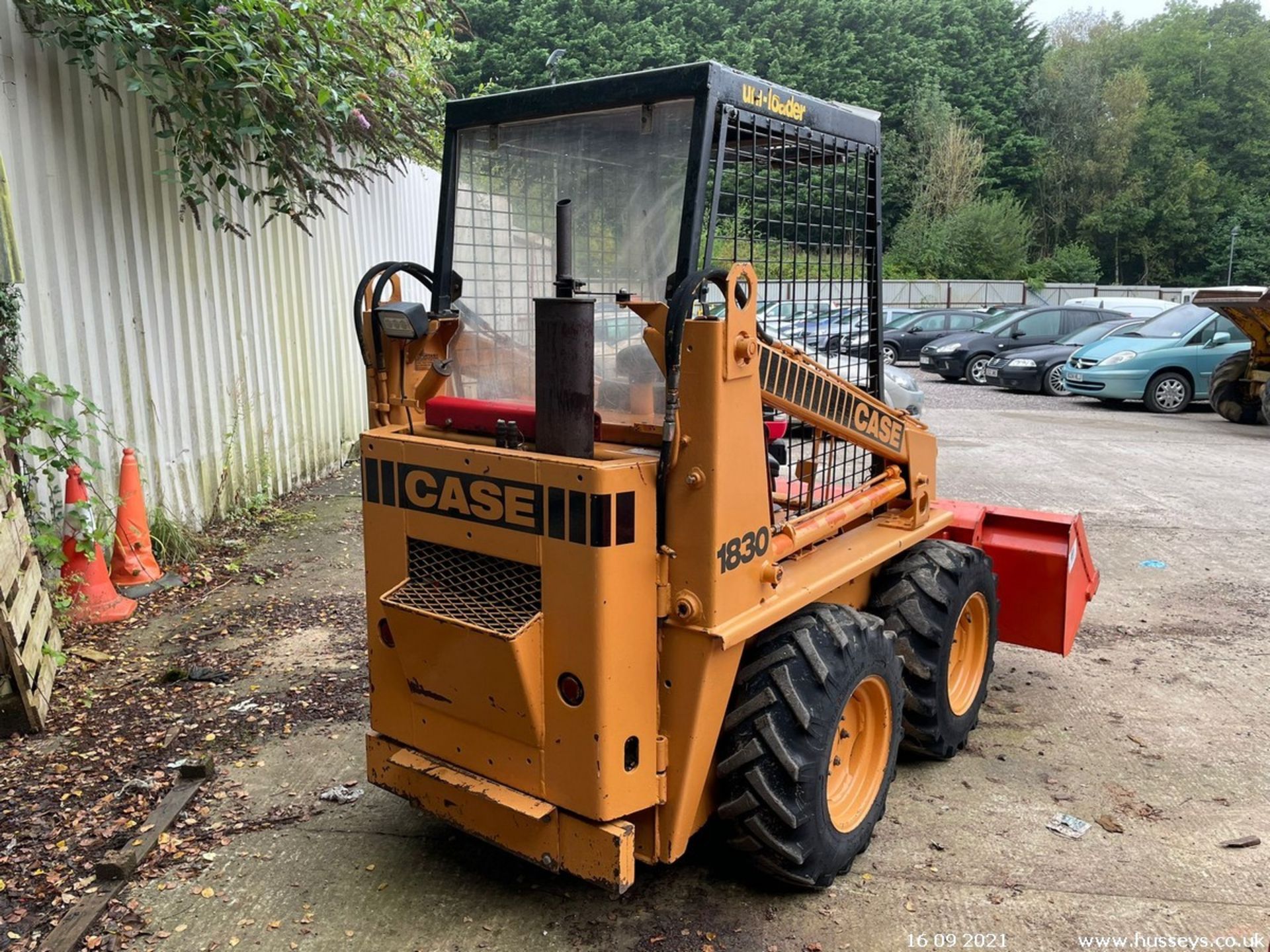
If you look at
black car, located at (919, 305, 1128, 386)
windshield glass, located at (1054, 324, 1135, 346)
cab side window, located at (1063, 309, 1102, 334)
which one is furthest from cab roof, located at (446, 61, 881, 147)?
cab side window, located at (1063, 309, 1102, 334)

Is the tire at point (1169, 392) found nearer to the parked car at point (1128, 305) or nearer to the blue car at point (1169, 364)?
the blue car at point (1169, 364)

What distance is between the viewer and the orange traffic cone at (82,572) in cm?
523

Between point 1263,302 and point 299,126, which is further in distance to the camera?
point 1263,302

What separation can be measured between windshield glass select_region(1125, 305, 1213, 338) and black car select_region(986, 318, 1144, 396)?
492mm

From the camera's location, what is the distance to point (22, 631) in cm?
418

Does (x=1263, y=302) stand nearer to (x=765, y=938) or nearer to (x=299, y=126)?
(x=299, y=126)

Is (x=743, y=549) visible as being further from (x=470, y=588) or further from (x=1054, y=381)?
(x=1054, y=381)

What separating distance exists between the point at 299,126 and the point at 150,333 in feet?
5.35

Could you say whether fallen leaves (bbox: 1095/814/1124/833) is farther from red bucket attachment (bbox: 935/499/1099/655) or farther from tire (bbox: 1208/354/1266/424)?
tire (bbox: 1208/354/1266/424)

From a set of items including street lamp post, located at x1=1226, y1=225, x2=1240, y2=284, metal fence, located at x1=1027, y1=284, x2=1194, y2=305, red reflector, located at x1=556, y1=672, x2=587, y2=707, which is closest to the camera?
red reflector, located at x1=556, y1=672, x2=587, y2=707

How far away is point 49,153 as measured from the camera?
5395 mm

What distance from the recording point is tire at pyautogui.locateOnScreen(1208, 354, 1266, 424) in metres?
13.8

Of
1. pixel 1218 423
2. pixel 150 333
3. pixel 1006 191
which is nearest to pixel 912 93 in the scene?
pixel 1006 191

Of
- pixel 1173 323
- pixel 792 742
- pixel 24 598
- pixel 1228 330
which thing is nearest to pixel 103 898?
pixel 24 598
